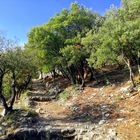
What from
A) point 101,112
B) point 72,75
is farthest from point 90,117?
point 72,75

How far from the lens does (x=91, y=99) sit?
34125 mm

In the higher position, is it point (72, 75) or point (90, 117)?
point (72, 75)

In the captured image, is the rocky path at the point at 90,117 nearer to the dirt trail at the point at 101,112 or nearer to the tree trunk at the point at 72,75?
the dirt trail at the point at 101,112

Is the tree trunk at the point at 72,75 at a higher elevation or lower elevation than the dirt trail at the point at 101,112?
higher

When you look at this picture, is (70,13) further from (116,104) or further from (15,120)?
(15,120)

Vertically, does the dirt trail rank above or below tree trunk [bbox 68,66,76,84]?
below

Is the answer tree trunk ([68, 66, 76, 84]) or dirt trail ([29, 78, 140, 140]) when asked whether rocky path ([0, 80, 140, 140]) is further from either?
tree trunk ([68, 66, 76, 84])

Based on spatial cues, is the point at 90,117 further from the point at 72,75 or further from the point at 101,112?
the point at 72,75

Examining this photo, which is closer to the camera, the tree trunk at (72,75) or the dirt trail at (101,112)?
the dirt trail at (101,112)

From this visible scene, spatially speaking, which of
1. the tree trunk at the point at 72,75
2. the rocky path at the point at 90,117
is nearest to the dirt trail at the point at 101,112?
the rocky path at the point at 90,117

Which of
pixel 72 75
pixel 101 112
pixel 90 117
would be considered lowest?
pixel 90 117

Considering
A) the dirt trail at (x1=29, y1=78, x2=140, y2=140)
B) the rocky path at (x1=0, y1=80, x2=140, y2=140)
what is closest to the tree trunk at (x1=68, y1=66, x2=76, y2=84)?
the dirt trail at (x1=29, y1=78, x2=140, y2=140)

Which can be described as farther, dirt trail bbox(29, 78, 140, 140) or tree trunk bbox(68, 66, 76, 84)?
tree trunk bbox(68, 66, 76, 84)

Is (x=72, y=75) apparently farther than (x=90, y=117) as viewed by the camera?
Yes
